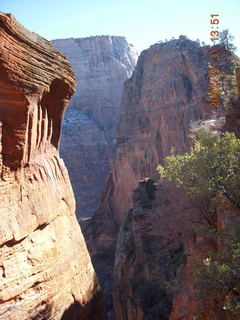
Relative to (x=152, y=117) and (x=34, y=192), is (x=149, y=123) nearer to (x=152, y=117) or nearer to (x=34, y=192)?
(x=152, y=117)

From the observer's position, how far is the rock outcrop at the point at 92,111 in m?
56.2

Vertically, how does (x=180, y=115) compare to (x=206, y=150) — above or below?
above

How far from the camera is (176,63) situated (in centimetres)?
3272

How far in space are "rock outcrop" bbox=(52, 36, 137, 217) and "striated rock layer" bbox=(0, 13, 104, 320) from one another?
138 ft

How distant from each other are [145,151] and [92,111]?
3551cm

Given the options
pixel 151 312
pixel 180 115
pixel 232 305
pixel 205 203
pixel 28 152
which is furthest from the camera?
pixel 180 115

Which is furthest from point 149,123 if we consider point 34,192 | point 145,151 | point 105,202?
point 34,192

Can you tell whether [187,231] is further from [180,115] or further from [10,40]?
[180,115]

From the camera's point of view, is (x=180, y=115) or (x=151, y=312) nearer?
(x=151, y=312)

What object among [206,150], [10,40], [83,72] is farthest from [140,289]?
[83,72]

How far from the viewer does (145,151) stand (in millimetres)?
33844

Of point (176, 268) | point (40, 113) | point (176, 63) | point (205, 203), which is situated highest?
point (176, 63)

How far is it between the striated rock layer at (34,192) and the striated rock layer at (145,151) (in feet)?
23.6

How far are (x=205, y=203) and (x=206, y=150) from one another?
2.90m
